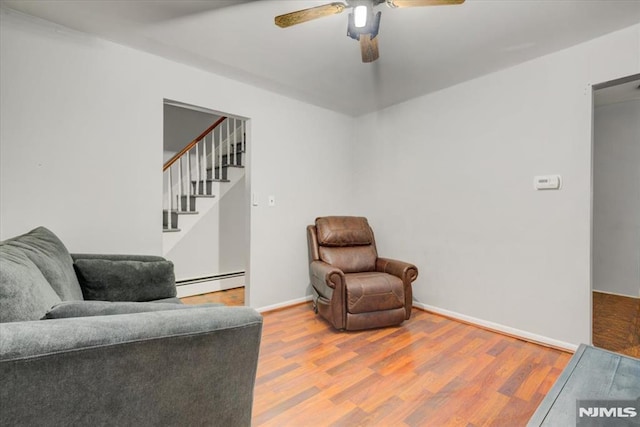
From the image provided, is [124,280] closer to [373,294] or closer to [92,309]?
[92,309]

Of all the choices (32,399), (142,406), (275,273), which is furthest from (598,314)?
(32,399)

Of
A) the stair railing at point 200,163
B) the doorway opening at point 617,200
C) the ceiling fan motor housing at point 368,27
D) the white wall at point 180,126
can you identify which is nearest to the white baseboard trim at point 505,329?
the doorway opening at point 617,200

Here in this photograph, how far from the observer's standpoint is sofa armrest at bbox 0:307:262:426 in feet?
1.99

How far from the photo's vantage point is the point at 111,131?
7.46 ft

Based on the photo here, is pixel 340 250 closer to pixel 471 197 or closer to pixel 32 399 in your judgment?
pixel 471 197

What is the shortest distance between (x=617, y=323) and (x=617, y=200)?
1805 mm

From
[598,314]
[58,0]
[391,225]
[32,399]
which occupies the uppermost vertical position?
[58,0]

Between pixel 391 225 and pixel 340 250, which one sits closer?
pixel 340 250

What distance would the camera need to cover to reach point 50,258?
1354 mm

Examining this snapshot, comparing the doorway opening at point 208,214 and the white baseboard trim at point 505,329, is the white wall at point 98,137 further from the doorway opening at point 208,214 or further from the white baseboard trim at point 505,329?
the white baseboard trim at point 505,329

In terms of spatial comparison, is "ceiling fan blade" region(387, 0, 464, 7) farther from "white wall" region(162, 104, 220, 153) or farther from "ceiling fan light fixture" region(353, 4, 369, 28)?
"white wall" region(162, 104, 220, 153)

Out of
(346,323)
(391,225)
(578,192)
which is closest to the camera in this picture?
(578,192)

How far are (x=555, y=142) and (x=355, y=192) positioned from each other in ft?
7.18

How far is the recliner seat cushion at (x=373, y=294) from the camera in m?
2.55
